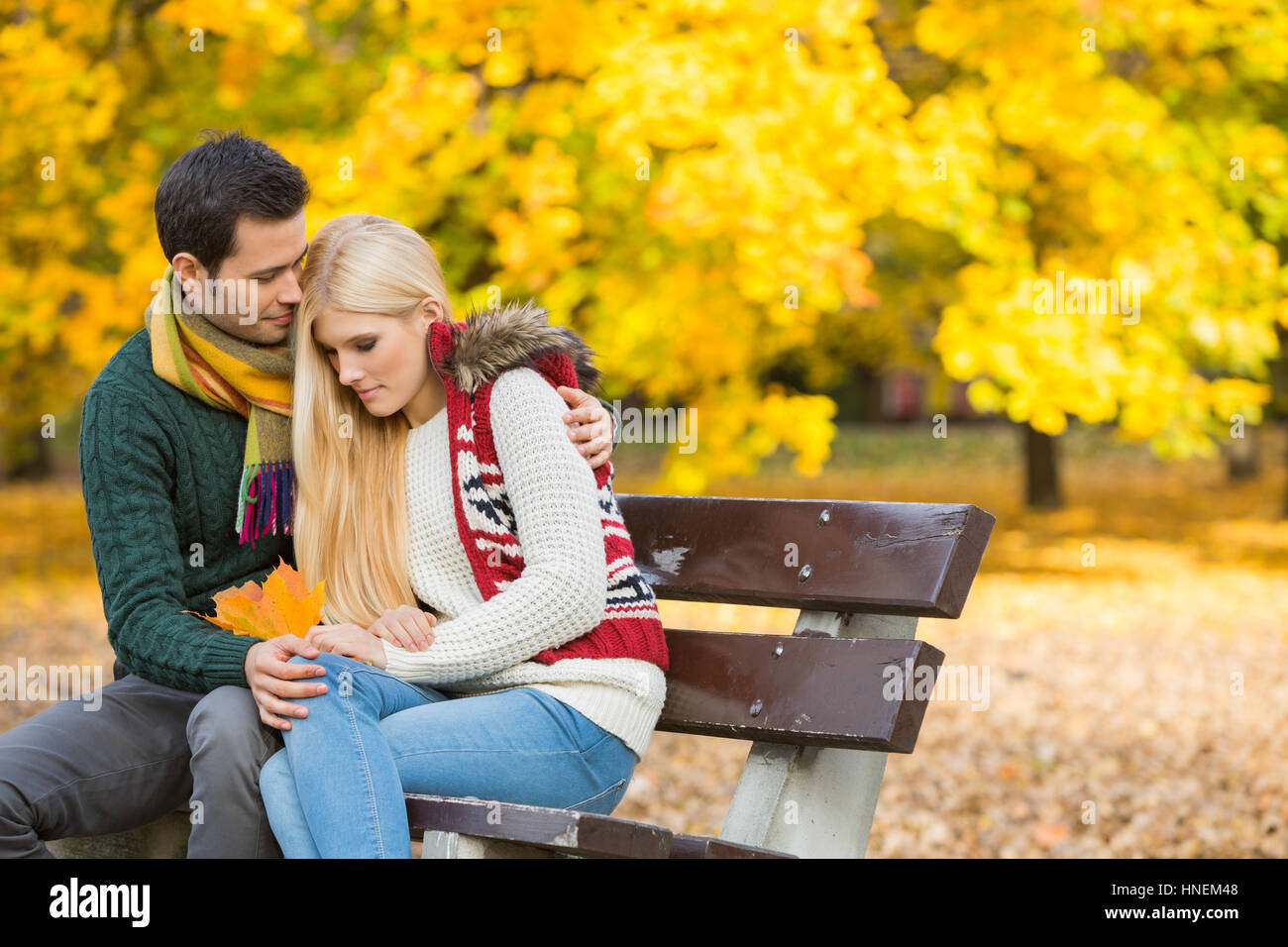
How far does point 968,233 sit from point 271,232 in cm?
436

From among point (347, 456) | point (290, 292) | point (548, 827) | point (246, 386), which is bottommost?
point (548, 827)

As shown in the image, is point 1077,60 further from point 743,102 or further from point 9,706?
point 9,706

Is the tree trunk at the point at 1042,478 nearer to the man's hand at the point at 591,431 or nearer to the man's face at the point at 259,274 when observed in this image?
the man's hand at the point at 591,431

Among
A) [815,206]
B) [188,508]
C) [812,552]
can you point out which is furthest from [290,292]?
[815,206]

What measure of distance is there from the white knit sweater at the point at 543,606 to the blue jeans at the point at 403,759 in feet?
0.14

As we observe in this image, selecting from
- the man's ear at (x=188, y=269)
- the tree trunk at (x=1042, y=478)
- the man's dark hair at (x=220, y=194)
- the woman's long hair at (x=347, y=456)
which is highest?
the man's dark hair at (x=220, y=194)

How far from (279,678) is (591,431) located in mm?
749

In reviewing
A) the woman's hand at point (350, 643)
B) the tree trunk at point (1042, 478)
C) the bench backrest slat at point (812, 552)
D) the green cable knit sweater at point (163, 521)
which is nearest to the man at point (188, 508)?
the green cable knit sweater at point (163, 521)

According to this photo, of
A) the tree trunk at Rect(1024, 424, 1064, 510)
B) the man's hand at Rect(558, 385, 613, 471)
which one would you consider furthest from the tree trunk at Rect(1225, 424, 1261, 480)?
the man's hand at Rect(558, 385, 613, 471)

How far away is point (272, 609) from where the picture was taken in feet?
8.43

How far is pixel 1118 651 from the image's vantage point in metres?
8.18

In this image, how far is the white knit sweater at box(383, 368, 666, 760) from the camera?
2.48 m

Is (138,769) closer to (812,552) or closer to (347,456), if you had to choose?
(347,456)

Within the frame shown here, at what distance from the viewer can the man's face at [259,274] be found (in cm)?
272
